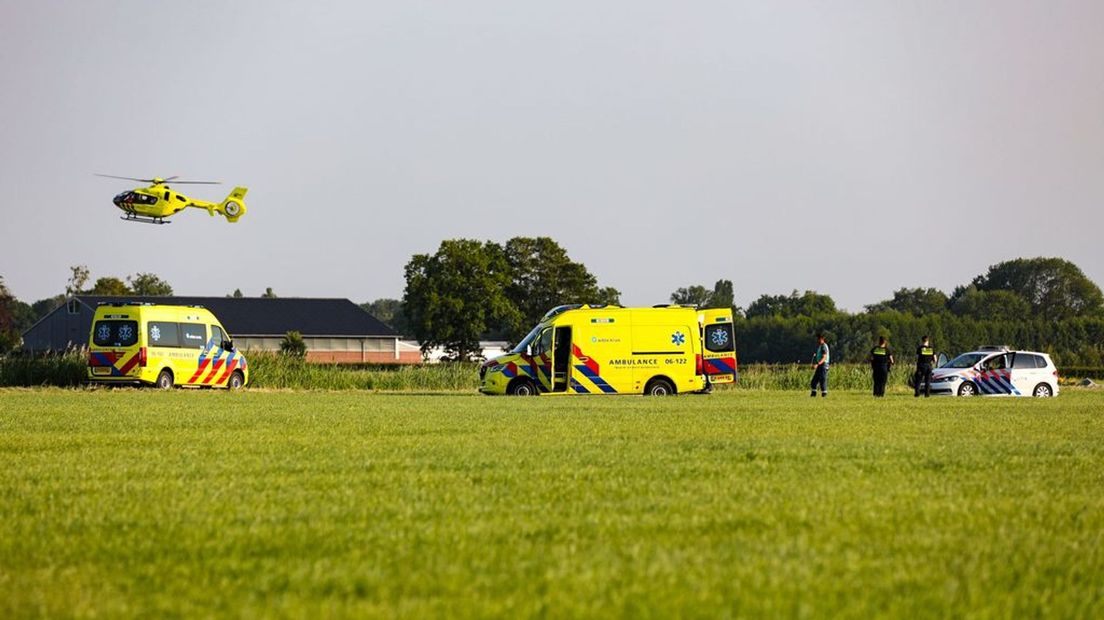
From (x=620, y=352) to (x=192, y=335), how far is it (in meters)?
12.5

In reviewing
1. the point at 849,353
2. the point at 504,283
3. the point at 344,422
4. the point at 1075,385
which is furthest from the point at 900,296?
the point at 344,422

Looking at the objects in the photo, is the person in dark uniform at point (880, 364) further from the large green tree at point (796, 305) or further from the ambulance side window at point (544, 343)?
the large green tree at point (796, 305)

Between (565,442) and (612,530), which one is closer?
(612,530)

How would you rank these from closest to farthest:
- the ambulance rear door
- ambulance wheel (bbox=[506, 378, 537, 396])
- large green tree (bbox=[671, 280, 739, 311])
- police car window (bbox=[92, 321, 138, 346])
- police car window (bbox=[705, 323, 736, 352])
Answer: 1. ambulance wheel (bbox=[506, 378, 537, 396])
2. police car window (bbox=[92, 321, 138, 346])
3. the ambulance rear door
4. police car window (bbox=[705, 323, 736, 352])
5. large green tree (bbox=[671, 280, 739, 311])

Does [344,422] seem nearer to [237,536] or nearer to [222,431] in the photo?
[222,431]

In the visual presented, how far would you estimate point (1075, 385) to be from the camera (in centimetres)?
5231

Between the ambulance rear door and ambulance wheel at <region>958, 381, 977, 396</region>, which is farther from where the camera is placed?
the ambulance rear door

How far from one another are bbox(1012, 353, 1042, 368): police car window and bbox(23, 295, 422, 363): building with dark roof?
240 ft

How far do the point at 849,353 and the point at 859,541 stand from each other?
10217 cm

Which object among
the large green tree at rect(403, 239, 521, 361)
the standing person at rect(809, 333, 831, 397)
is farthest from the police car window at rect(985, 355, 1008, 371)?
the large green tree at rect(403, 239, 521, 361)

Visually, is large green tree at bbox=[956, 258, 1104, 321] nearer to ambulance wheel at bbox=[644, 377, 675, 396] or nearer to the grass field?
ambulance wheel at bbox=[644, 377, 675, 396]

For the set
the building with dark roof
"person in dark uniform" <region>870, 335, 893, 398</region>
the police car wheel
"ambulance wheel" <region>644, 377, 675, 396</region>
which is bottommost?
the police car wheel

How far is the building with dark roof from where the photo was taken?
10544 cm

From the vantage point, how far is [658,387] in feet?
116
